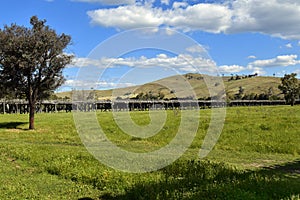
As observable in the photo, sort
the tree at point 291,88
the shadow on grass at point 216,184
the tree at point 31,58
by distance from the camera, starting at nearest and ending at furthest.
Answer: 1. the shadow on grass at point 216,184
2. the tree at point 31,58
3. the tree at point 291,88

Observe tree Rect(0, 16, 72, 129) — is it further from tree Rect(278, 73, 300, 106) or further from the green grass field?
tree Rect(278, 73, 300, 106)

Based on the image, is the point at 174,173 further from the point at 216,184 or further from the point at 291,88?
the point at 291,88

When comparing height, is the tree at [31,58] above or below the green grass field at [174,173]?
above

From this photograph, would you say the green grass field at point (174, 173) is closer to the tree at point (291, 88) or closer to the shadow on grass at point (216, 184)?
the shadow on grass at point (216, 184)

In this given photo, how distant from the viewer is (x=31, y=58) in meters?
36.1

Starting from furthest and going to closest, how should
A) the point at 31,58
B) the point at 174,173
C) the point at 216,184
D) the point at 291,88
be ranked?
the point at 291,88, the point at 31,58, the point at 174,173, the point at 216,184

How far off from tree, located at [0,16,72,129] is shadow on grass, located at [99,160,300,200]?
81.6 ft

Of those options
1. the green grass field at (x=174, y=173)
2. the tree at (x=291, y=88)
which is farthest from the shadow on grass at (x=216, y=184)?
the tree at (x=291, y=88)

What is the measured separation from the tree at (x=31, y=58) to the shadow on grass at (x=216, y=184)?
24.9 metres

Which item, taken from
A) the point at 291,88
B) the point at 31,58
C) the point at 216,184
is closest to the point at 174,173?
the point at 216,184

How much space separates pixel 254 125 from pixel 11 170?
19.8 m

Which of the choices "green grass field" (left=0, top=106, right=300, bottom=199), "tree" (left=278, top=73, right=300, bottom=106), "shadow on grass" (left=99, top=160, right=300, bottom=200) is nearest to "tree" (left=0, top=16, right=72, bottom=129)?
"green grass field" (left=0, top=106, right=300, bottom=199)

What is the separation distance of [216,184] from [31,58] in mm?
28314

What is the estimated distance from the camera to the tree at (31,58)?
1420 inches
